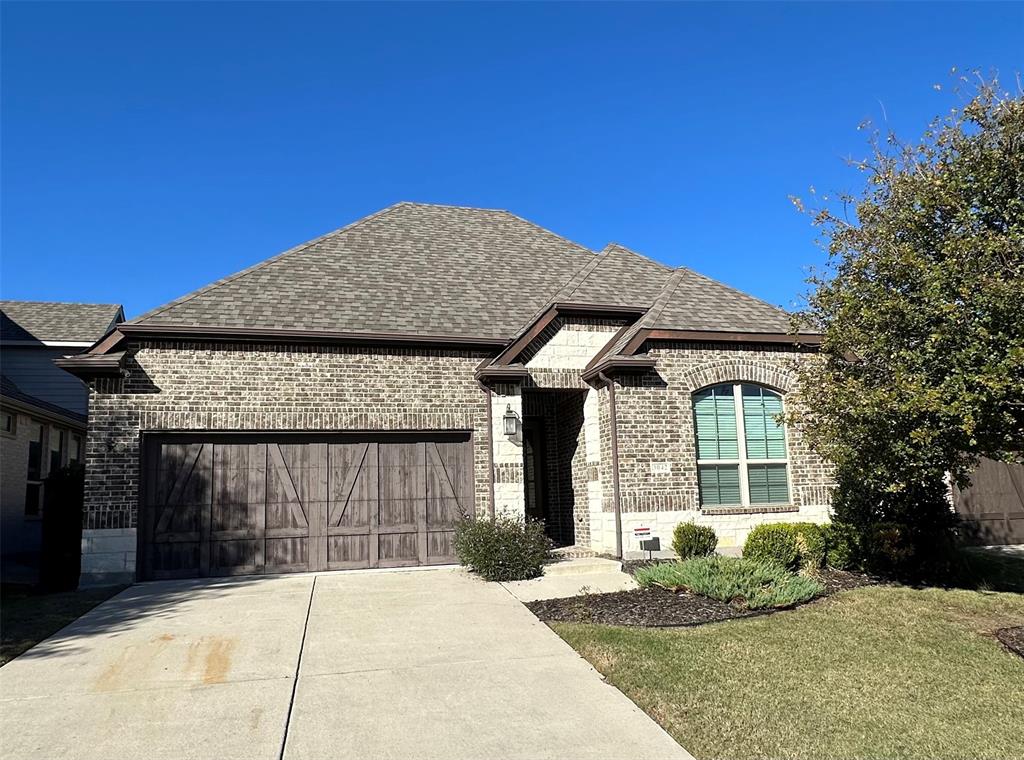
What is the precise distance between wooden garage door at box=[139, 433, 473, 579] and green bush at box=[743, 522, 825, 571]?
16.8ft

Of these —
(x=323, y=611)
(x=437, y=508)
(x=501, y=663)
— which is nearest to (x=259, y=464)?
(x=437, y=508)

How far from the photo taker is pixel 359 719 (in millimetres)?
5398

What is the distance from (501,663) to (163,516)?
25.7ft

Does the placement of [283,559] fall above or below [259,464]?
below

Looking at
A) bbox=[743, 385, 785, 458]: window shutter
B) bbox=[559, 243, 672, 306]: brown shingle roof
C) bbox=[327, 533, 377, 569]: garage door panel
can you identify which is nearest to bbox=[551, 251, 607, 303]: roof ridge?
bbox=[559, 243, 672, 306]: brown shingle roof

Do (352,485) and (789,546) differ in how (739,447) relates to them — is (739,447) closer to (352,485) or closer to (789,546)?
(789,546)

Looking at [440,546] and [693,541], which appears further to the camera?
[440,546]

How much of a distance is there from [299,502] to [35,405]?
28.9 feet

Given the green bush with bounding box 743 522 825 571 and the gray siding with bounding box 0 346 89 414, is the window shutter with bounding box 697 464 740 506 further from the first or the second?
the gray siding with bounding box 0 346 89 414

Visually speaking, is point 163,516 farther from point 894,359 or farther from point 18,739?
point 894,359

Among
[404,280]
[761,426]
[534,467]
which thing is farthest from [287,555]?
[761,426]

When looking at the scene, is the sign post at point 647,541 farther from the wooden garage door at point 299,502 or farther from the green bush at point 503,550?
the wooden garage door at point 299,502

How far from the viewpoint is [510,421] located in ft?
43.0

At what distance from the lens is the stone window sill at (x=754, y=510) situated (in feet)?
41.8
